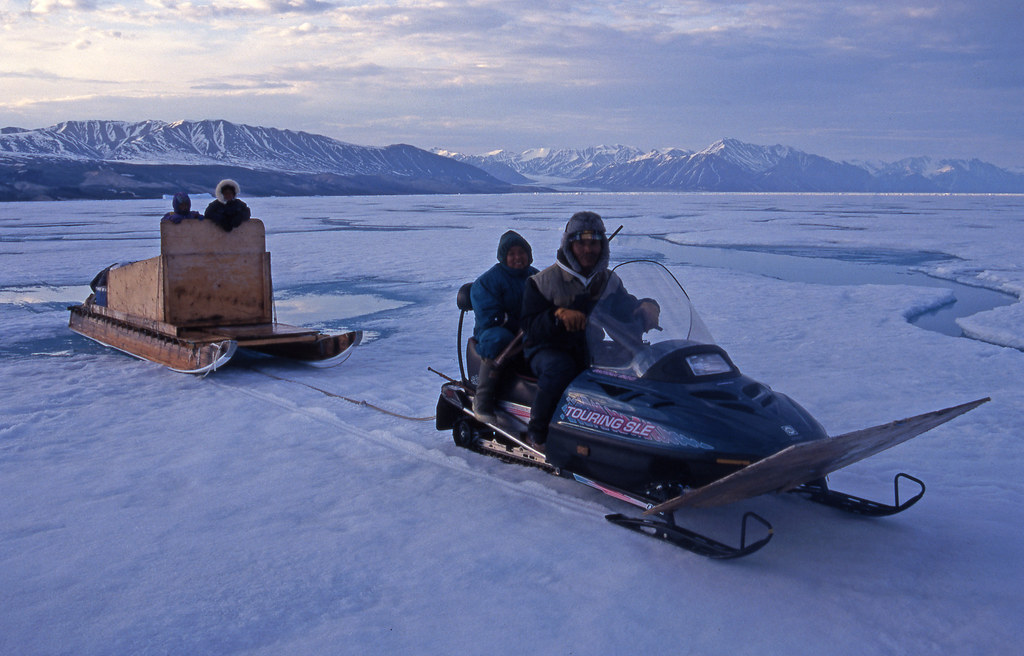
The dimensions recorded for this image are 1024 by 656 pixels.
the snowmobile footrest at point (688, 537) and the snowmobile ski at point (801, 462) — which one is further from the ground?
the snowmobile ski at point (801, 462)

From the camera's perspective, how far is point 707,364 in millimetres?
3668

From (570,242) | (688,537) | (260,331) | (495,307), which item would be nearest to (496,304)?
(495,307)

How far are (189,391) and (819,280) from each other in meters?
11.2

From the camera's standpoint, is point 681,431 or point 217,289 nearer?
point 681,431

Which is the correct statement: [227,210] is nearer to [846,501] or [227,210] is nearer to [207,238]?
[207,238]

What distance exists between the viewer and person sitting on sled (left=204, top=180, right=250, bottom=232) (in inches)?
297

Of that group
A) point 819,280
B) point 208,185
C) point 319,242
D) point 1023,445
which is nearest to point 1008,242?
point 819,280

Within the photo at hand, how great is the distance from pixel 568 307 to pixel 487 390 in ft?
2.71

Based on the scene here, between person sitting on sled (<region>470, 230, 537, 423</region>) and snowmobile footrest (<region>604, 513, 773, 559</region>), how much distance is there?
1101 mm

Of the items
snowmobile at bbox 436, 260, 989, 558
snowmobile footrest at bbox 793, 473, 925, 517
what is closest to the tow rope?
snowmobile at bbox 436, 260, 989, 558

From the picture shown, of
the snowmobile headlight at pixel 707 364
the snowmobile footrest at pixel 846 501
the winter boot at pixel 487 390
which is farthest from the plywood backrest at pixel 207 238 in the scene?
the snowmobile footrest at pixel 846 501

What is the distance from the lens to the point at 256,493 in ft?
13.8

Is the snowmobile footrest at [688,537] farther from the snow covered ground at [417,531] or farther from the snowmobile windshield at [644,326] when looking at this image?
the snowmobile windshield at [644,326]

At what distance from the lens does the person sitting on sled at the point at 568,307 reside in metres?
3.89
